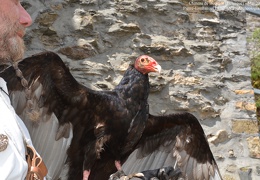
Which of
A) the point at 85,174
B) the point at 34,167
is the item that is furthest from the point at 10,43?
the point at 85,174

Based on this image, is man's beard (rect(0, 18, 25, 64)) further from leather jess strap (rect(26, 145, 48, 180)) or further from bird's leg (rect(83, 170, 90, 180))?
bird's leg (rect(83, 170, 90, 180))

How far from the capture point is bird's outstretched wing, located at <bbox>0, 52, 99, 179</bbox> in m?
2.13

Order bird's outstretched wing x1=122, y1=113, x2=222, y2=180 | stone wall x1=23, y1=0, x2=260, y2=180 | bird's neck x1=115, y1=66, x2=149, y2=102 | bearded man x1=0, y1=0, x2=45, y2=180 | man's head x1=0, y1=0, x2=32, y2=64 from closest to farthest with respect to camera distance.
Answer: bearded man x1=0, y1=0, x2=45, y2=180, man's head x1=0, y1=0, x2=32, y2=64, bird's neck x1=115, y1=66, x2=149, y2=102, bird's outstretched wing x1=122, y1=113, x2=222, y2=180, stone wall x1=23, y1=0, x2=260, y2=180

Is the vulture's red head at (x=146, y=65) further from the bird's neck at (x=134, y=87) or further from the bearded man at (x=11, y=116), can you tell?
the bearded man at (x=11, y=116)

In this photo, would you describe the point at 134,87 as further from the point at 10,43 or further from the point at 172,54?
the point at 172,54

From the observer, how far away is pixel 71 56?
2.63 metres

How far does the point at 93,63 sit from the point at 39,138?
59 centimetres

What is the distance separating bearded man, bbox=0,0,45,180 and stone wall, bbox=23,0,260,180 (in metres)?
0.99

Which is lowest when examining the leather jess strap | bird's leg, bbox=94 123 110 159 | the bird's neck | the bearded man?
bird's leg, bbox=94 123 110 159

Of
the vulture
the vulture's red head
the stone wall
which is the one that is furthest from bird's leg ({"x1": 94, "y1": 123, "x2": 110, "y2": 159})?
the stone wall

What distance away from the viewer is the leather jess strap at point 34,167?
1.35 metres

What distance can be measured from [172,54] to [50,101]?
921 mm

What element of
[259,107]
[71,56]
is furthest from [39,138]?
Answer: [259,107]

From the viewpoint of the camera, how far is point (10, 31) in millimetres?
1551
